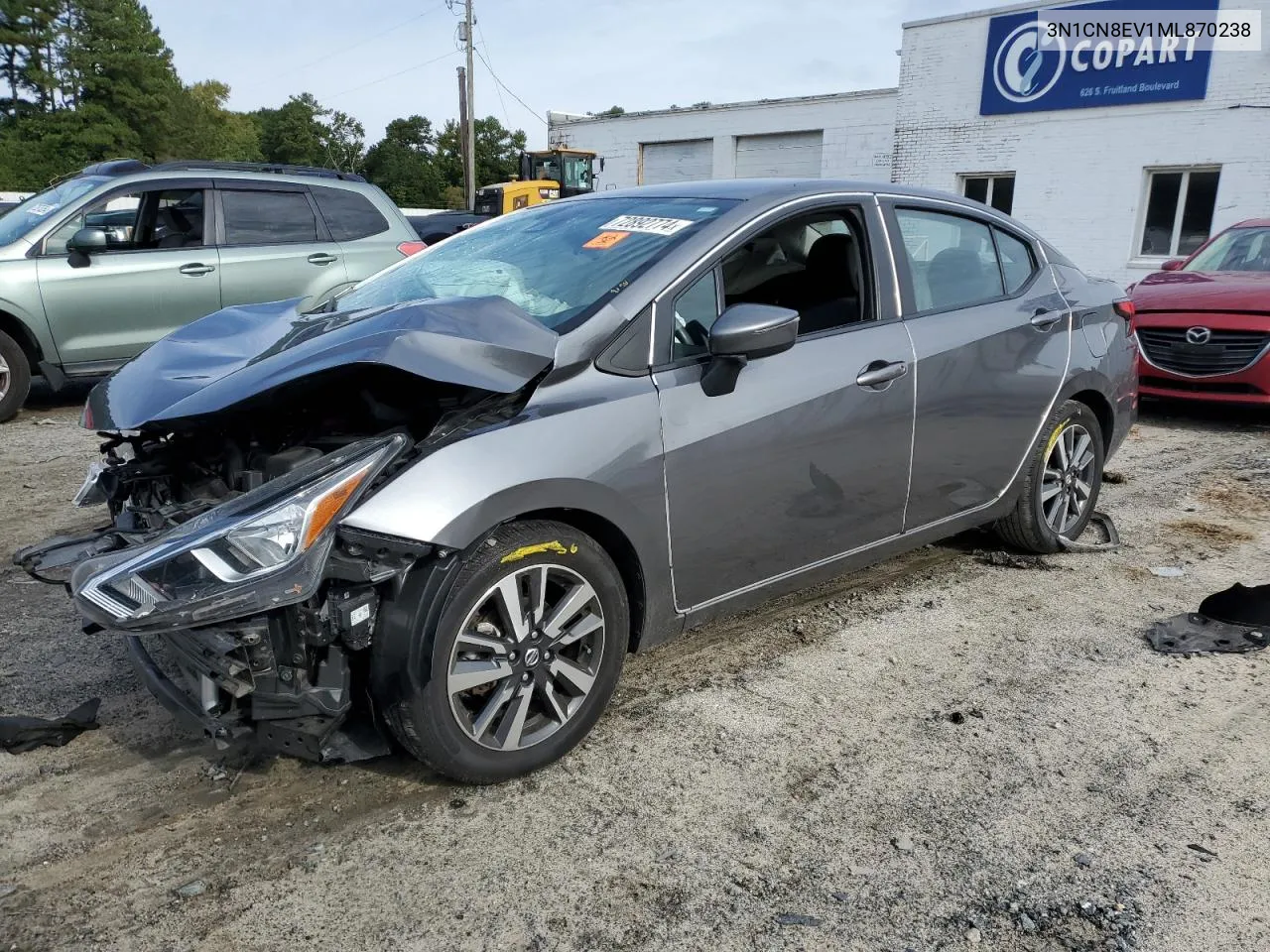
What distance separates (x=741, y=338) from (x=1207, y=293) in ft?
22.4

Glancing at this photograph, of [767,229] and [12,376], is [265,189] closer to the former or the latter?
[12,376]

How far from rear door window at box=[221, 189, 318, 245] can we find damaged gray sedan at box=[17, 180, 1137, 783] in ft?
15.1

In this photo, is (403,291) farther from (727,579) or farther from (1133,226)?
(1133,226)

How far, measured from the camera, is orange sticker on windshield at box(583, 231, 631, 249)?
349 centimetres

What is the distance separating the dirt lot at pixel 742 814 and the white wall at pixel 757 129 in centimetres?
2042

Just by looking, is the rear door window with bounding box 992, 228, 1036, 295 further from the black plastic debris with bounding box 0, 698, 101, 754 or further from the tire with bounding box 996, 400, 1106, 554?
the black plastic debris with bounding box 0, 698, 101, 754

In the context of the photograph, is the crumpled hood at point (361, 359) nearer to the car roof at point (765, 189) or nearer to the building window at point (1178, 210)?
the car roof at point (765, 189)

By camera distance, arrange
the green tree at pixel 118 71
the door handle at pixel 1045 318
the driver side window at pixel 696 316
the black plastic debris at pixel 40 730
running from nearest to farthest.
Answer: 1. the black plastic debris at pixel 40 730
2. the driver side window at pixel 696 316
3. the door handle at pixel 1045 318
4. the green tree at pixel 118 71

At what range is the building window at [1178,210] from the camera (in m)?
18.1

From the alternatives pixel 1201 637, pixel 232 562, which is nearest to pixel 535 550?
pixel 232 562

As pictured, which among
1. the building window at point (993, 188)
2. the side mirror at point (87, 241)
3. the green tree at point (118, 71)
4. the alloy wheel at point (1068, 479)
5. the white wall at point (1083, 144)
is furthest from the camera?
the green tree at point (118, 71)

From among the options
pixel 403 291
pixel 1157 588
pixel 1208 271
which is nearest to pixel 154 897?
pixel 403 291

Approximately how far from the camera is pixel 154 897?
2424 mm

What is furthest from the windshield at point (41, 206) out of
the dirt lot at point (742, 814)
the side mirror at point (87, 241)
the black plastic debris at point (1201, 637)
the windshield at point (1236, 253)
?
the windshield at point (1236, 253)
